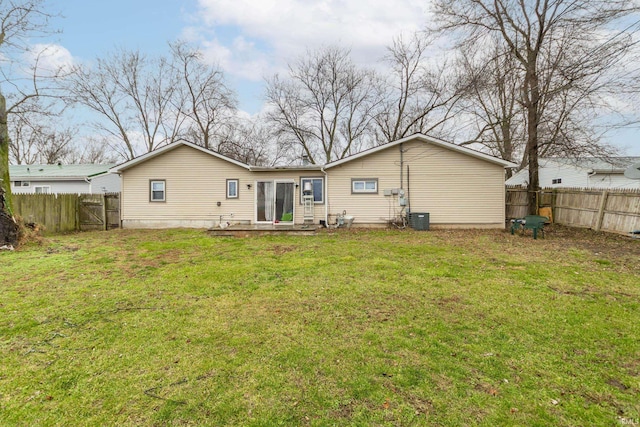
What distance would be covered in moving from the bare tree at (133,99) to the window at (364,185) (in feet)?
70.3

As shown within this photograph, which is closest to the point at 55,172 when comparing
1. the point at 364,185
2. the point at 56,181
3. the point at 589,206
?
the point at 56,181

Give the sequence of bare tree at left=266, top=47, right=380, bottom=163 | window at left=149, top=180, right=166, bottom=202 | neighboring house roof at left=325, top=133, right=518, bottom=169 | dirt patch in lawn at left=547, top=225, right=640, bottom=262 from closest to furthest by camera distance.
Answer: dirt patch in lawn at left=547, top=225, right=640, bottom=262
neighboring house roof at left=325, top=133, right=518, bottom=169
window at left=149, top=180, right=166, bottom=202
bare tree at left=266, top=47, right=380, bottom=163

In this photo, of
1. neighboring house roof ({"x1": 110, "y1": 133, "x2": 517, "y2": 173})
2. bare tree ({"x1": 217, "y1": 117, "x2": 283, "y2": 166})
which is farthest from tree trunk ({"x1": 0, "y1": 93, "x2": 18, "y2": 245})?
bare tree ({"x1": 217, "y1": 117, "x2": 283, "y2": 166})

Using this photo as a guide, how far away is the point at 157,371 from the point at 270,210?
1120 centimetres

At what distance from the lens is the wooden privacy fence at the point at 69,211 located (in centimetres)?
1238

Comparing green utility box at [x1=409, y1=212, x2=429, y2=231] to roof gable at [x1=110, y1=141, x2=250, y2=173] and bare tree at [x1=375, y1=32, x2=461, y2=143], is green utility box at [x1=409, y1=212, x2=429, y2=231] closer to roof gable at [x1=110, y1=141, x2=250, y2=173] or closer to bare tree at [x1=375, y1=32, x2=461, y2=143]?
roof gable at [x1=110, y1=141, x2=250, y2=173]

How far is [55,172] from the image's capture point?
2098 cm

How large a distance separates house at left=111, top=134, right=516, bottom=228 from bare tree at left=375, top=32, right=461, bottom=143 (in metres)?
9.67

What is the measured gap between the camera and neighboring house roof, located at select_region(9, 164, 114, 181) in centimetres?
2000

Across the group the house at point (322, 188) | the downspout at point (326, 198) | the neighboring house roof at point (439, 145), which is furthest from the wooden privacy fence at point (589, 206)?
the downspout at point (326, 198)

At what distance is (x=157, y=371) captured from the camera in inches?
106

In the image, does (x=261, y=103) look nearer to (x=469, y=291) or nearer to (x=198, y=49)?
(x=198, y=49)

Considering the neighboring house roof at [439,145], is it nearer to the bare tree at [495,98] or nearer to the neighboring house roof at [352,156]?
the neighboring house roof at [352,156]

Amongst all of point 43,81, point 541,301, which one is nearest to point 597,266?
point 541,301
